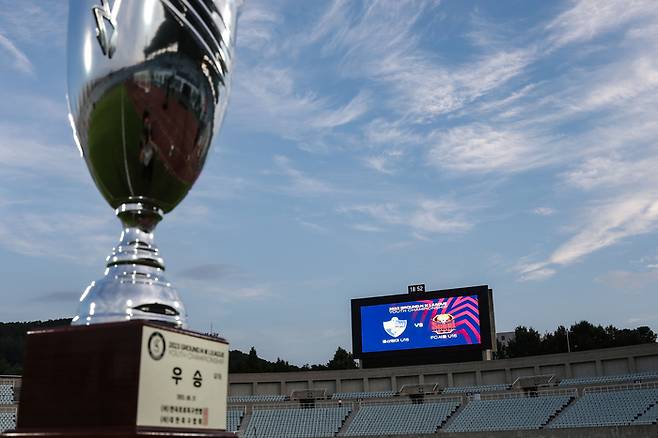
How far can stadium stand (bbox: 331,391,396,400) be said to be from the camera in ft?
118

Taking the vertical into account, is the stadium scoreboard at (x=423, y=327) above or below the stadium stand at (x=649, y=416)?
above

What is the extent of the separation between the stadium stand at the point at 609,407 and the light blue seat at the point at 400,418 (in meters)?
5.72

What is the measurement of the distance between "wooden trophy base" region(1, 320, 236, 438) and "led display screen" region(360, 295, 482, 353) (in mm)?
29747

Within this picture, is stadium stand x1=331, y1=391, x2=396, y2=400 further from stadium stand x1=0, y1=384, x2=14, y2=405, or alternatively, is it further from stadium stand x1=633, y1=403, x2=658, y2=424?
stadium stand x1=0, y1=384, x2=14, y2=405

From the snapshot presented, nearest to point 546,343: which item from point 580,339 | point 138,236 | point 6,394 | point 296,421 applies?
point 580,339

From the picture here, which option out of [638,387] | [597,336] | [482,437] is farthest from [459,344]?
[597,336]

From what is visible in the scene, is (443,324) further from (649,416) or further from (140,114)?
(140,114)

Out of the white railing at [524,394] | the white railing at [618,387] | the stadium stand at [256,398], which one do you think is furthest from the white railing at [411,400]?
the white railing at [618,387]

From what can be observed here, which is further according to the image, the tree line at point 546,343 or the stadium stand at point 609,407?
the tree line at point 546,343

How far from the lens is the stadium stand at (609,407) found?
2750 centimetres

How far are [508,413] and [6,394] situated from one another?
965 inches

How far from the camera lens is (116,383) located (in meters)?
2.65

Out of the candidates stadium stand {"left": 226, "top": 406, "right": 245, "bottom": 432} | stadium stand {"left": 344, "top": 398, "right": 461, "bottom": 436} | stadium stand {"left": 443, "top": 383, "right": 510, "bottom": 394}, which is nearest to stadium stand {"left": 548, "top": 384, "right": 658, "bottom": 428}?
stadium stand {"left": 443, "top": 383, "right": 510, "bottom": 394}

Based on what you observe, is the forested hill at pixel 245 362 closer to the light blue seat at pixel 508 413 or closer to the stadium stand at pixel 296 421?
the stadium stand at pixel 296 421
